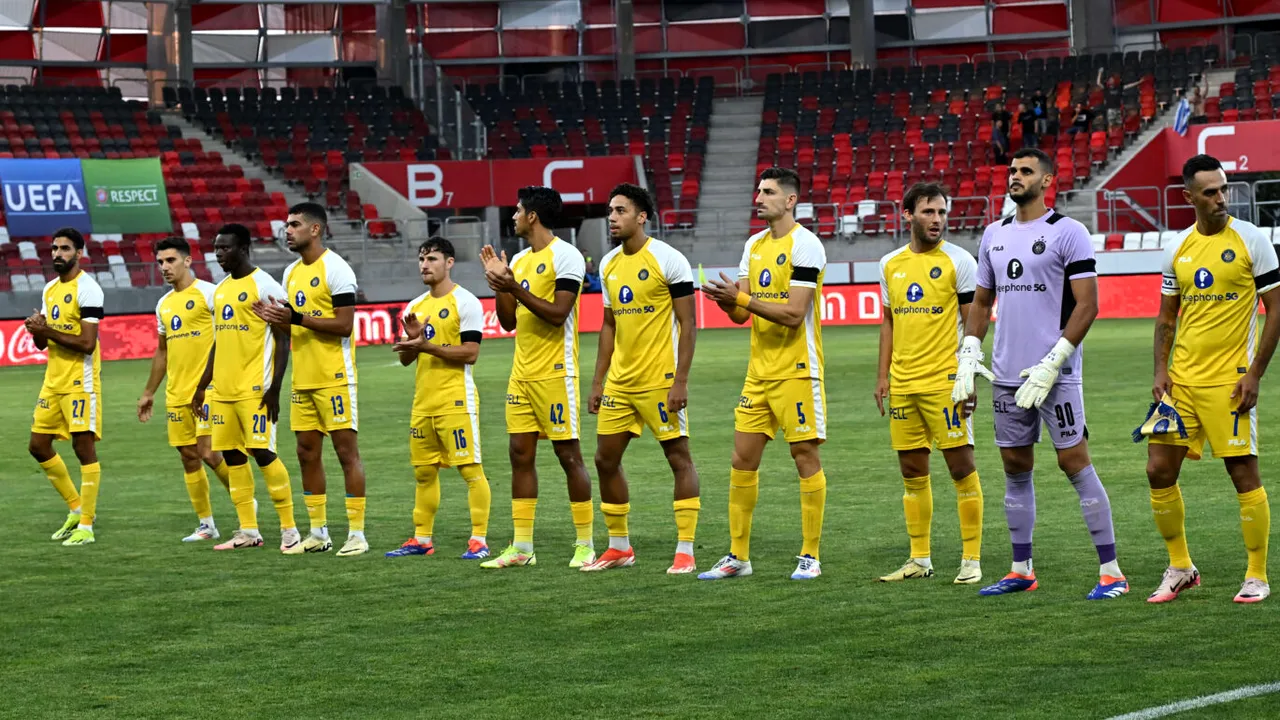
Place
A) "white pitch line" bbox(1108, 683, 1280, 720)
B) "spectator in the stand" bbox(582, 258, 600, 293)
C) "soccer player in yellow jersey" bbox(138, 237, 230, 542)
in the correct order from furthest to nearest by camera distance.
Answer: "spectator in the stand" bbox(582, 258, 600, 293) → "soccer player in yellow jersey" bbox(138, 237, 230, 542) → "white pitch line" bbox(1108, 683, 1280, 720)

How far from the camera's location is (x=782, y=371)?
8.75 meters

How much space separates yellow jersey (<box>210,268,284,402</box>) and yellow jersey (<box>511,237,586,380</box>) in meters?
1.84

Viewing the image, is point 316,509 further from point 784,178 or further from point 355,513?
point 784,178

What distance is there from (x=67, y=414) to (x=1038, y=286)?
23.1ft

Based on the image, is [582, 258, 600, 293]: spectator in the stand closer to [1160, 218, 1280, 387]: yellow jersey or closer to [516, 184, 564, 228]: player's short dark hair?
[516, 184, 564, 228]: player's short dark hair

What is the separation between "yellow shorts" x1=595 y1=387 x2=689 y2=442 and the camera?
9062 millimetres

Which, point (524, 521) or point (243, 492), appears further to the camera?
point (243, 492)

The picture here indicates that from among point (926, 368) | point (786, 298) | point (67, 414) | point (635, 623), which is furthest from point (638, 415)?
point (67, 414)

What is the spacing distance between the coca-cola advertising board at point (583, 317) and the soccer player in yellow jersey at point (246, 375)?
64.1 ft

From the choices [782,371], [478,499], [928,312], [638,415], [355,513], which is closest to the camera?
[928,312]

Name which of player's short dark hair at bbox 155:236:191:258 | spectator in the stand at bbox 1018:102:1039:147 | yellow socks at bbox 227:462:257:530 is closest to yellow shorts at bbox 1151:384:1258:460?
yellow socks at bbox 227:462:257:530

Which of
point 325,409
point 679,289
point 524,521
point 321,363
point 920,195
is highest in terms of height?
point 920,195

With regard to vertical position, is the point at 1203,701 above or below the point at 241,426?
below

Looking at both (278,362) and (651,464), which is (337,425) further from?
(651,464)
